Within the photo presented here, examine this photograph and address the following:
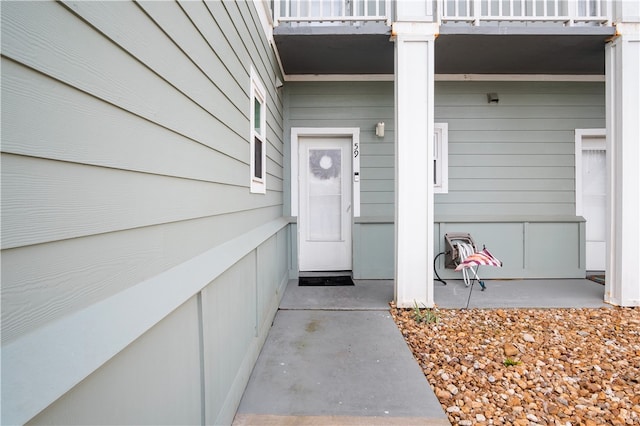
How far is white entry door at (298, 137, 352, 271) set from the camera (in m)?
4.65

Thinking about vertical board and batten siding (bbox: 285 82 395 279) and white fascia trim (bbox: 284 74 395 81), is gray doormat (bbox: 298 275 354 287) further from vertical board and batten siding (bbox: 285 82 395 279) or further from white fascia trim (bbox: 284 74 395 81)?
white fascia trim (bbox: 284 74 395 81)

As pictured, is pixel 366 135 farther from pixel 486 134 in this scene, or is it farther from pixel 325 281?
pixel 325 281

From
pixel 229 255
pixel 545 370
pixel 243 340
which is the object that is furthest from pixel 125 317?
pixel 545 370

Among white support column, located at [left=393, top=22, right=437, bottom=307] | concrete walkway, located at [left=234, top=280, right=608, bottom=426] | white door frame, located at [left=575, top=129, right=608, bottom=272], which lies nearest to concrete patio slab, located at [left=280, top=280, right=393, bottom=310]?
concrete walkway, located at [left=234, top=280, right=608, bottom=426]

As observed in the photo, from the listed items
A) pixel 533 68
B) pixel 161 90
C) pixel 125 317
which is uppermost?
pixel 533 68

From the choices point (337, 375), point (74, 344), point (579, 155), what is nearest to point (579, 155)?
point (579, 155)

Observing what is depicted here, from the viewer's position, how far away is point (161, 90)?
109cm

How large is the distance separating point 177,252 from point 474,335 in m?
2.65

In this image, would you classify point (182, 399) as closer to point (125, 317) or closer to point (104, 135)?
point (125, 317)

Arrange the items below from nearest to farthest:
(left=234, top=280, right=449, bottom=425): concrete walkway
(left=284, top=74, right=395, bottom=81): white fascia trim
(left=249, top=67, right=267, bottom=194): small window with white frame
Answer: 1. (left=234, top=280, right=449, bottom=425): concrete walkway
2. (left=249, top=67, right=267, bottom=194): small window with white frame
3. (left=284, top=74, right=395, bottom=81): white fascia trim

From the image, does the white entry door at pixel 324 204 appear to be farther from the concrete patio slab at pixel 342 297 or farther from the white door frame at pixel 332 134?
the concrete patio slab at pixel 342 297

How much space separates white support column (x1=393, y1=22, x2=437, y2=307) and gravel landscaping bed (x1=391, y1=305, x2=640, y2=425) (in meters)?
0.53

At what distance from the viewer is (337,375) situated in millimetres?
2145

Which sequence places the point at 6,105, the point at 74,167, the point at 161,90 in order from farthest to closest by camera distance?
the point at 161,90
the point at 74,167
the point at 6,105
